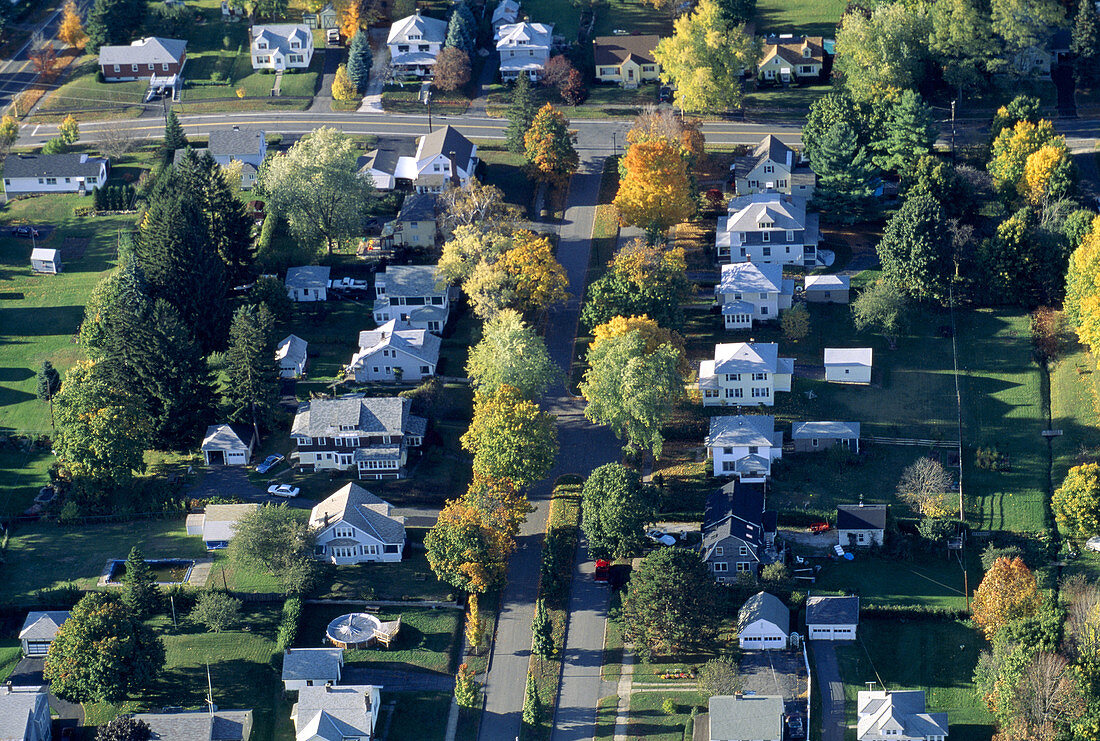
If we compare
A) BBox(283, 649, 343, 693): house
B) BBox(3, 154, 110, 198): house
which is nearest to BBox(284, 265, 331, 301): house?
BBox(3, 154, 110, 198): house

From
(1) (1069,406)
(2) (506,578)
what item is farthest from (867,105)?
(2) (506,578)

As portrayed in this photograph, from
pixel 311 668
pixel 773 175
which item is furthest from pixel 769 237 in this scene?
pixel 311 668

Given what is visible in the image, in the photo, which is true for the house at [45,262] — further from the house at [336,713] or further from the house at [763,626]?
the house at [763,626]

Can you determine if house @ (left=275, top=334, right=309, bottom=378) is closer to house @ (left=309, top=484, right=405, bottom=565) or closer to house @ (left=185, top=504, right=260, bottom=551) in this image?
house @ (left=185, top=504, right=260, bottom=551)

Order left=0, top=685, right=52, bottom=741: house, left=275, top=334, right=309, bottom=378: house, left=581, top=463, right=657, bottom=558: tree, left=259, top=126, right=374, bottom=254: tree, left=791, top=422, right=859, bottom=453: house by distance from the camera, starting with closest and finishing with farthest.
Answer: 1. left=0, top=685, right=52, bottom=741: house
2. left=581, top=463, right=657, bottom=558: tree
3. left=791, top=422, right=859, bottom=453: house
4. left=275, top=334, right=309, bottom=378: house
5. left=259, top=126, right=374, bottom=254: tree

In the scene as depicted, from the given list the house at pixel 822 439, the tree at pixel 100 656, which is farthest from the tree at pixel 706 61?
the tree at pixel 100 656

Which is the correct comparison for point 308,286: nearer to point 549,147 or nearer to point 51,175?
point 549,147
